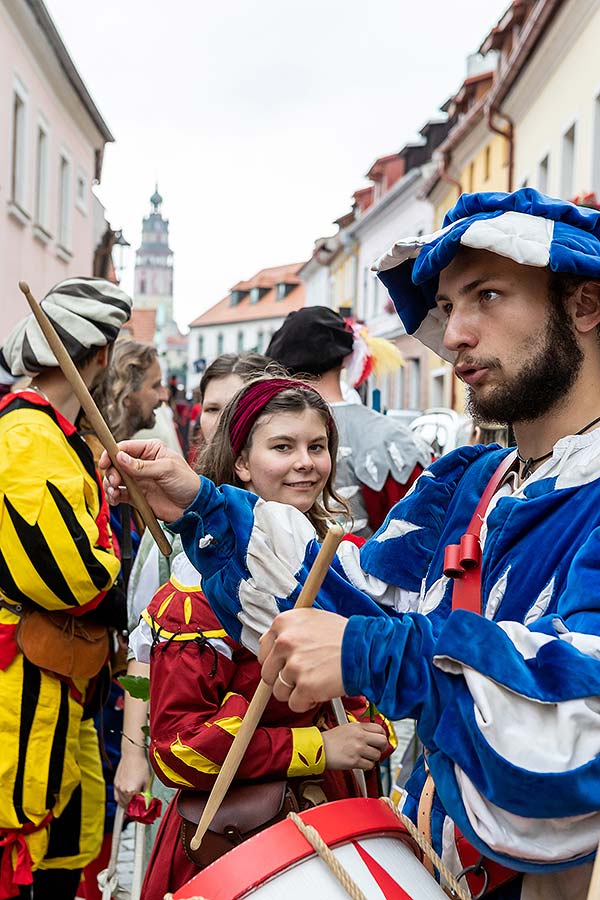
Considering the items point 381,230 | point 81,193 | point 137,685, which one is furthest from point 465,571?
point 381,230

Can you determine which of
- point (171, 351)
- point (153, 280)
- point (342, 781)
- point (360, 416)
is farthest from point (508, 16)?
point (153, 280)

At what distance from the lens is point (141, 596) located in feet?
10.7

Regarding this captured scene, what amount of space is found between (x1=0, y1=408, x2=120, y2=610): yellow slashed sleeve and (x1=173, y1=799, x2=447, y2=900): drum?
5.58ft

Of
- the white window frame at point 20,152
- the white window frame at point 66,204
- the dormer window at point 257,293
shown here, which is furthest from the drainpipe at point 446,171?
the dormer window at point 257,293

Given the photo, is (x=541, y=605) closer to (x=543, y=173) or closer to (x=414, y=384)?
(x=543, y=173)

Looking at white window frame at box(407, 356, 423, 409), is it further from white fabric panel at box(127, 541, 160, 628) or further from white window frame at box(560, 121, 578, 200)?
white fabric panel at box(127, 541, 160, 628)

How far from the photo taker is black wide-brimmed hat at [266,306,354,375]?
4133mm

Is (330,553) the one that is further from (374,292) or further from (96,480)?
(374,292)

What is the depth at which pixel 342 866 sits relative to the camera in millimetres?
1460

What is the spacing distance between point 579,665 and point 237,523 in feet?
2.88

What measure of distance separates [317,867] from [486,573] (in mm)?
518

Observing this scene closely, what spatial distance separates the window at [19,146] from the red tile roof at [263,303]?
1804 inches

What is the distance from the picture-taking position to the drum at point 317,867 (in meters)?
1.44

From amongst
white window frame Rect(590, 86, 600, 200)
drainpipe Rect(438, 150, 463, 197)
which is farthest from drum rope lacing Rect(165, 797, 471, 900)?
drainpipe Rect(438, 150, 463, 197)
